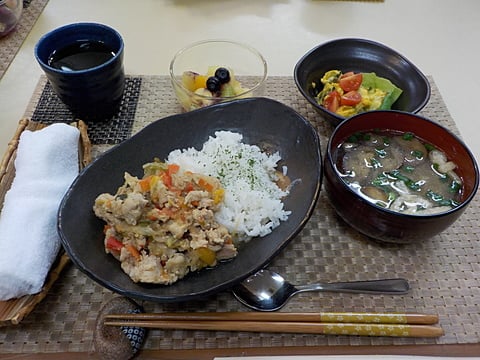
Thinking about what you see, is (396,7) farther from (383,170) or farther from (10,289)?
(10,289)

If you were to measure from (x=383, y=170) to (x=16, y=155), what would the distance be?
121 centimetres

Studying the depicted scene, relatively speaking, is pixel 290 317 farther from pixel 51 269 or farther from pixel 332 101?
pixel 332 101

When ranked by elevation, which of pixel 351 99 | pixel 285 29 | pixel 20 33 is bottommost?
pixel 20 33

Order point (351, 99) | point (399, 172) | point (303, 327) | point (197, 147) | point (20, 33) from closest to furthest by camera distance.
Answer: point (303, 327), point (399, 172), point (197, 147), point (351, 99), point (20, 33)

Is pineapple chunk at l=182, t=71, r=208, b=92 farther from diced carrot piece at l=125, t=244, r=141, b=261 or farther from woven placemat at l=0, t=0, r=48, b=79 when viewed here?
woven placemat at l=0, t=0, r=48, b=79

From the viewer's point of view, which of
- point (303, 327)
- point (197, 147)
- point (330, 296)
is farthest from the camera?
point (197, 147)

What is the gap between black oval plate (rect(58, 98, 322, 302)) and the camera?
1148 millimetres

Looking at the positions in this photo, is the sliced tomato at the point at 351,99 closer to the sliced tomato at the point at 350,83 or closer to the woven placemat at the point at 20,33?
the sliced tomato at the point at 350,83

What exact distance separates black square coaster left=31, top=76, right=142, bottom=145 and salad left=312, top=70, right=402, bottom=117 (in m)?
0.77

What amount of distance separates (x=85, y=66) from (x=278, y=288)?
3.54 feet

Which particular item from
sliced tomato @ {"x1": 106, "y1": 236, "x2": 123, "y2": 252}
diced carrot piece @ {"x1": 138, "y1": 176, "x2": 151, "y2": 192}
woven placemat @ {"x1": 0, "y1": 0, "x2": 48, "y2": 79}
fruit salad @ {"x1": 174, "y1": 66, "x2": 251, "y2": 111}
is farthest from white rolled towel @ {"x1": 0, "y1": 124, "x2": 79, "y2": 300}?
woven placemat @ {"x1": 0, "y1": 0, "x2": 48, "y2": 79}

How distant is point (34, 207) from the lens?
123cm

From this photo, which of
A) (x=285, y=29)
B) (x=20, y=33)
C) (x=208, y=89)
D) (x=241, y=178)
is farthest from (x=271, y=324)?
(x=20, y=33)

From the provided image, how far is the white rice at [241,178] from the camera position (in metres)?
1.32
